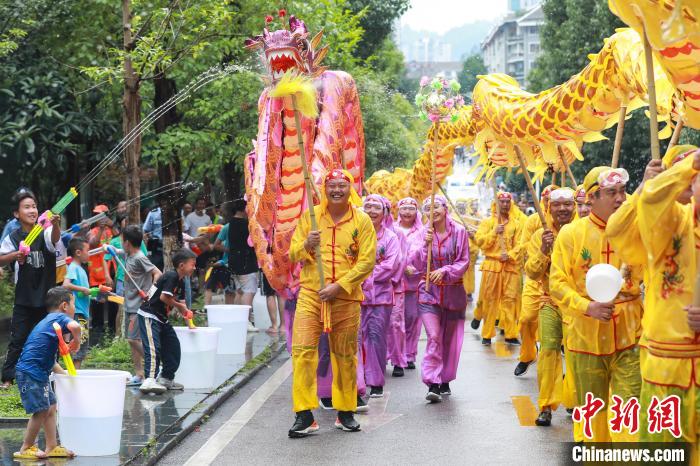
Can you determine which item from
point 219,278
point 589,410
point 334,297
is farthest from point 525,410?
point 219,278

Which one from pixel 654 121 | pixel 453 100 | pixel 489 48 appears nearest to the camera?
pixel 654 121

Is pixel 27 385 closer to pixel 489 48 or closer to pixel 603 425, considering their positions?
pixel 603 425

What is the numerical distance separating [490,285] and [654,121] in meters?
9.63

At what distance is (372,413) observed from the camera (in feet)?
32.4

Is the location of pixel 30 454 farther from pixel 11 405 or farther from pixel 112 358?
pixel 112 358

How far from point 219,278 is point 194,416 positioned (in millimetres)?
7624

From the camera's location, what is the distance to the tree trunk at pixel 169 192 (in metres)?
16.0

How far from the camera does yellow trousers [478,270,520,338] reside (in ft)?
49.2

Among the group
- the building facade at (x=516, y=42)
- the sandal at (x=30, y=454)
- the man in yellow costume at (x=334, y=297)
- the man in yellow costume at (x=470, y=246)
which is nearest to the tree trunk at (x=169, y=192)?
the man in yellow costume at (x=470, y=246)

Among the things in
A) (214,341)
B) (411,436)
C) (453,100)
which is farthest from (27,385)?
(453,100)

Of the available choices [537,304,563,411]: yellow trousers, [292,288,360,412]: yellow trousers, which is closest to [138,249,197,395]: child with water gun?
[292,288,360,412]: yellow trousers

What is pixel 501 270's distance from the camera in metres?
15.3

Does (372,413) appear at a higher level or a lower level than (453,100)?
lower

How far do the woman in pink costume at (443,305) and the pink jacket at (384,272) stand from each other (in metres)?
0.32
